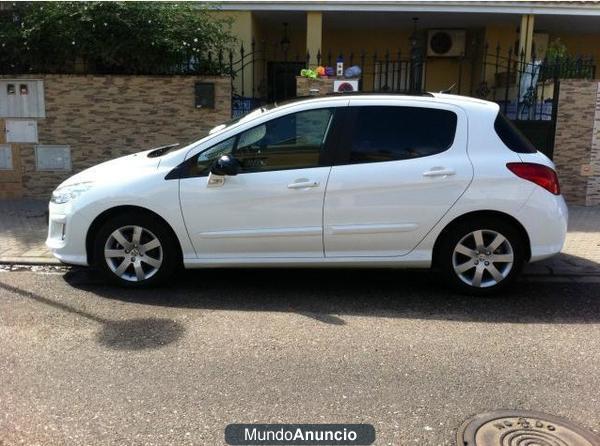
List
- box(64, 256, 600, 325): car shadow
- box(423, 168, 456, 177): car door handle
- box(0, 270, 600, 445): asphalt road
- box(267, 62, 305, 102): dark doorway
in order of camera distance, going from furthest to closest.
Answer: box(267, 62, 305, 102): dark doorway
box(423, 168, 456, 177): car door handle
box(64, 256, 600, 325): car shadow
box(0, 270, 600, 445): asphalt road

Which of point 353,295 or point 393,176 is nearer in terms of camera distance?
point 393,176

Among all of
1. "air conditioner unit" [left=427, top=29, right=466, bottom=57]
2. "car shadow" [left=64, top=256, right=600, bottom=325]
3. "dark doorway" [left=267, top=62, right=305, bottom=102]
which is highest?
"air conditioner unit" [left=427, top=29, right=466, bottom=57]

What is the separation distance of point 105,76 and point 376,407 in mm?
7551

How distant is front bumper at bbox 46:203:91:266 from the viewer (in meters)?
5.34

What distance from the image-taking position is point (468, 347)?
4289mm

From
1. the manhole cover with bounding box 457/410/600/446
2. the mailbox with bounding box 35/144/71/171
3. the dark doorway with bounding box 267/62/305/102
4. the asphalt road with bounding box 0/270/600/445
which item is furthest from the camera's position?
the dark doorway with bounding box 267/62/305/102

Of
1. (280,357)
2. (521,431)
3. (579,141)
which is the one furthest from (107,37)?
(521,431)

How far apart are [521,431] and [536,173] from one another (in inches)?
105

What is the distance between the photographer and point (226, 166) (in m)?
5.10

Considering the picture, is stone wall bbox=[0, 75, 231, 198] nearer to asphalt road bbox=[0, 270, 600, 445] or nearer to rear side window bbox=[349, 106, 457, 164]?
asphalt road bbox=[0, 270, 600, 445]

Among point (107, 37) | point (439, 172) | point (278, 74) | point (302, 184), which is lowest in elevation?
point (302, 184)

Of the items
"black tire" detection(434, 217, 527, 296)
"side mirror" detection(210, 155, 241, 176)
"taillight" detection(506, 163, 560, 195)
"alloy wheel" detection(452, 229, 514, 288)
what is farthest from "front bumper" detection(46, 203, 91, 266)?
"taillight" detection(506, 163, 560, 195)

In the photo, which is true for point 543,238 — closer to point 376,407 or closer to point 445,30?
point 376,407

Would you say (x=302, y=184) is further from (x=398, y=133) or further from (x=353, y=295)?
(x=353, y=295)
